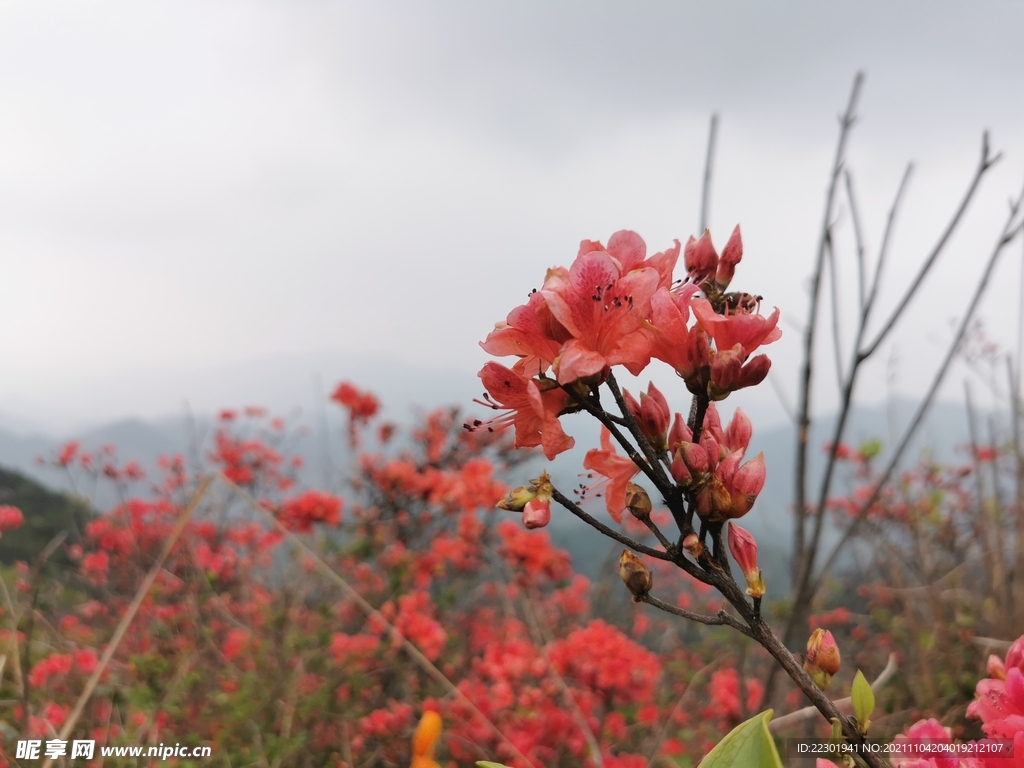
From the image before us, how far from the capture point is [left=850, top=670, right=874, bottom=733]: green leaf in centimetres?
57

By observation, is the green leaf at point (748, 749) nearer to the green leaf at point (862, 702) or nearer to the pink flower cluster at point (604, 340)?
the green leaf at point (862, 702)

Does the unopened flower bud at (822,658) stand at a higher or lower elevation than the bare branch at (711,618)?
lower

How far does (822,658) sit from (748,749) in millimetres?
143

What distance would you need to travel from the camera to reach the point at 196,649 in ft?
8.61

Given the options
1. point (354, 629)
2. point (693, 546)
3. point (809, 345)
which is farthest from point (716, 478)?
point (354, 629)

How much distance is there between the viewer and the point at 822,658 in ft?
1.92

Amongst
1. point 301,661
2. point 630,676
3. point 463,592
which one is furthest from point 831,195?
point 463,592

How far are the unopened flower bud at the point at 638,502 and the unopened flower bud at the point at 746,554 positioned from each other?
88 millimetres

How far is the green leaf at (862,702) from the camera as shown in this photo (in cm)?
57

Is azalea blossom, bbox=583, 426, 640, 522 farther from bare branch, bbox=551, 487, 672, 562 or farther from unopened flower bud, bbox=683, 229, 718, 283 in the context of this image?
unopened flower bud, bbox=683, 229, 718, 283

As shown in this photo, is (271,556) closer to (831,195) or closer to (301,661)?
(301,661)

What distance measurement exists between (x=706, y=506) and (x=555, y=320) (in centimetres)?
22

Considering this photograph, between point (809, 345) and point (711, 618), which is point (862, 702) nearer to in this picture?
point (711, 618)

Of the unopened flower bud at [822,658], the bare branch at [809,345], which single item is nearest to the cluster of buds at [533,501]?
the unopened flower bud at [822,658]
